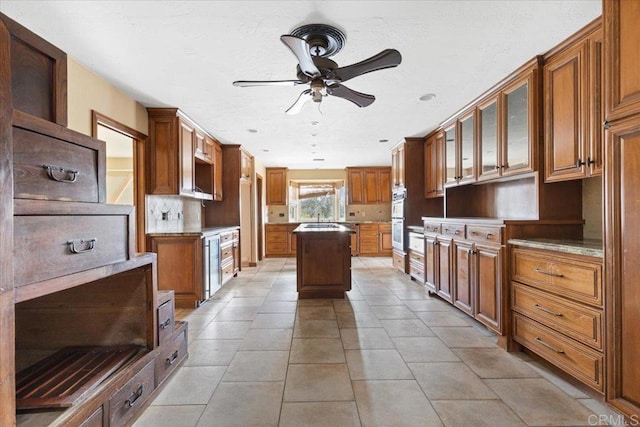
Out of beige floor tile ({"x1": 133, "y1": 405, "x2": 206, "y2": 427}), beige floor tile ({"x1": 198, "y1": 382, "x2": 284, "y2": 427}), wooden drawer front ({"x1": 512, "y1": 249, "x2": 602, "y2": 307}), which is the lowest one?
beige floor tile ({"x1": 133, "y1": 405, "x2": 206, "y2": 427})

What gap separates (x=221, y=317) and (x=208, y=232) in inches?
45.1

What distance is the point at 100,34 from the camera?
6.67 ft

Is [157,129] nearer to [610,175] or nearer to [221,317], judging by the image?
[221,317]

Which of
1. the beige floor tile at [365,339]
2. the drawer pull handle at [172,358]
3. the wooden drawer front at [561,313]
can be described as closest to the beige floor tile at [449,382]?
the beige floor tile at [365,339]

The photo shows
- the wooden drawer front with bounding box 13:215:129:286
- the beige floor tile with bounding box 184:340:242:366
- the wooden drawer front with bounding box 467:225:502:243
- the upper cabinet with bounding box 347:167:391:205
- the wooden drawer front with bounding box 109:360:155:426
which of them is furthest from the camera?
the upper cabinet with bounding box 347:167:391:205

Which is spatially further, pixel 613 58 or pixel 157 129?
pixel 157 129

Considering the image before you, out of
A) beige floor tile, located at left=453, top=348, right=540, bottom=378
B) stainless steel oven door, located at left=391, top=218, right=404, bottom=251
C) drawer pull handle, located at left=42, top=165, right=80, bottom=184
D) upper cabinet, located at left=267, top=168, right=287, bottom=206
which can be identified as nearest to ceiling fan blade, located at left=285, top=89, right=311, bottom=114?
drawer pull handle, located at left=42, top=165, right=80, bottom=184

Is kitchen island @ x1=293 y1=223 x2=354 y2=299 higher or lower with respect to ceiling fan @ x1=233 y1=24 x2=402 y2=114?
lower

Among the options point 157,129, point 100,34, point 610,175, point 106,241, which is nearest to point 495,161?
point 610,175

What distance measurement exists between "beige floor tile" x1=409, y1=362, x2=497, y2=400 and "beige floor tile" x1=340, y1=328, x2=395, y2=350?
15.0 inches

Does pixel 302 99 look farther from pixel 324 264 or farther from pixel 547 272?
pixel 547 272

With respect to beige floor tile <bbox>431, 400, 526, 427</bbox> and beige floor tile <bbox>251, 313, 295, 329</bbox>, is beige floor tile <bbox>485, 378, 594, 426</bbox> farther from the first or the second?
beige floor tile <bbox>251, 313, 295, 329</bbox>

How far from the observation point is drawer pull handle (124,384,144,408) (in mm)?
1528

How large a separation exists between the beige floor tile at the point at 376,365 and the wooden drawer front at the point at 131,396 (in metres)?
1.22
